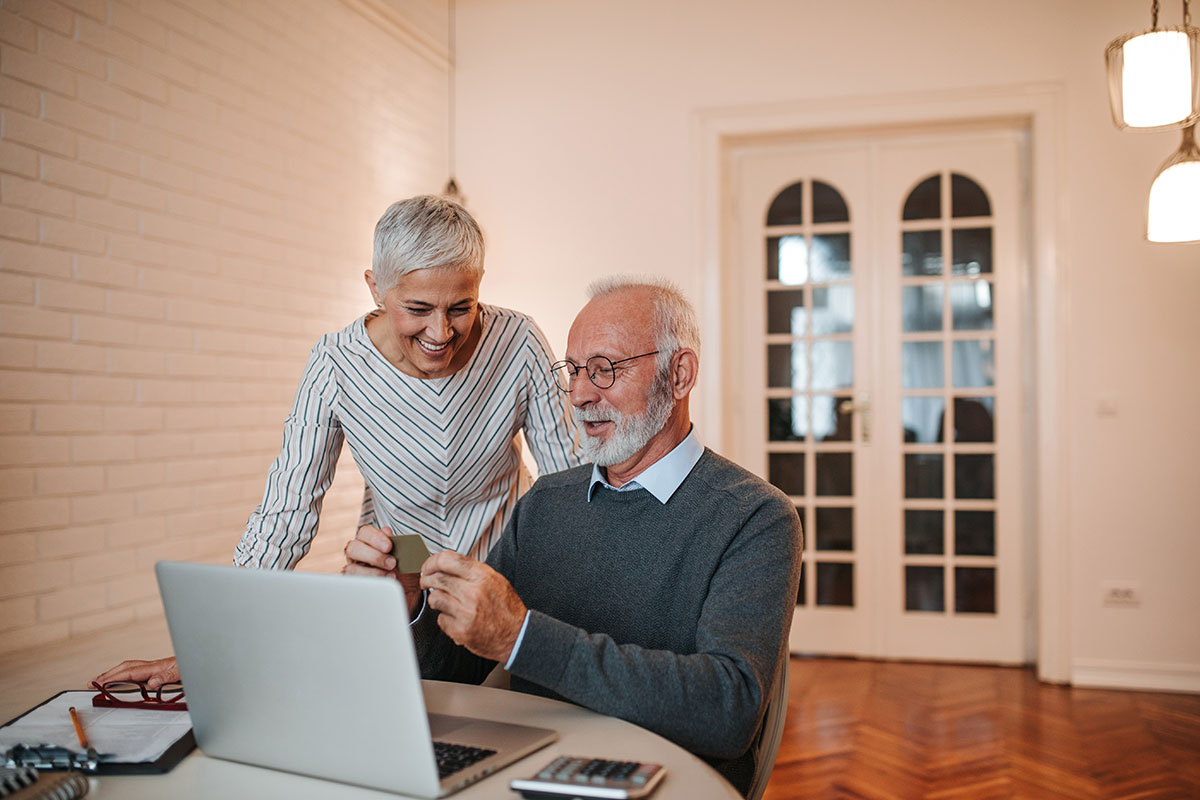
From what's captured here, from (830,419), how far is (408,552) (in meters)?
3.56

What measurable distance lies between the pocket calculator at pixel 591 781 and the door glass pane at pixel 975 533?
382cm

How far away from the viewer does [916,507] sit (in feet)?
14.8

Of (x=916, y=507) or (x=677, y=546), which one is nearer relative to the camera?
(x=677, y=546)

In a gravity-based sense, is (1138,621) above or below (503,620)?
below

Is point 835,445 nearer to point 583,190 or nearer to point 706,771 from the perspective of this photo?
point 583,190

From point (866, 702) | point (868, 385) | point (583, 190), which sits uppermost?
point (583, 190)

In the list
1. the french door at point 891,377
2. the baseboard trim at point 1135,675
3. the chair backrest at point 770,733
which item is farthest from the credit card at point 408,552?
the baseboard trim at point 1135,675

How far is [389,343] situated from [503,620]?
98cm

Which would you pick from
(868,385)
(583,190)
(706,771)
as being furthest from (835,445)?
(706,771)

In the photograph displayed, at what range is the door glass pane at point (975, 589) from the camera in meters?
4.43

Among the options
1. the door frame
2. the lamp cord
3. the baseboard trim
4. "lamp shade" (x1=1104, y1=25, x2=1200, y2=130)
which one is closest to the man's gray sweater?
"lamp shade" (x1=1104, y1=25, x2=1200, y2=130)

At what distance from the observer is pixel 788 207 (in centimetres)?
465

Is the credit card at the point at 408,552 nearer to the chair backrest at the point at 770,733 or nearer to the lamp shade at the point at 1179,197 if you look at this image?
the chair backrest at the point at 770,733


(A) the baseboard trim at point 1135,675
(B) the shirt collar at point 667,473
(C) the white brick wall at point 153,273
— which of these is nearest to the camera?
(B) the shirt collar at point 667,473
